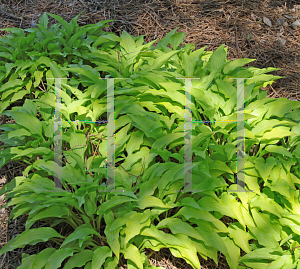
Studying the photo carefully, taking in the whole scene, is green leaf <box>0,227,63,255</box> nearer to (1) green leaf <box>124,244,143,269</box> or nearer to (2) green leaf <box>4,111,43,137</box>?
(1) green leaf <box>124,244,143,269</box>

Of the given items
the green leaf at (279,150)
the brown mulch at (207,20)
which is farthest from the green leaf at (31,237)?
the brown mulch at (207,20)

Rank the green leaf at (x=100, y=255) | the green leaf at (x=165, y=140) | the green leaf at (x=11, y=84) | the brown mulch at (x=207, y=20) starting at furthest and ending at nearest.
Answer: the brown mulch at (x=207, y=20), the green leaf at (x=11, y=84), the green leaf at (x=165, y=140), the green leaf at (x=100, y=255)

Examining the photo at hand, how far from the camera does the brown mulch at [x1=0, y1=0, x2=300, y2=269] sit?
3.31m

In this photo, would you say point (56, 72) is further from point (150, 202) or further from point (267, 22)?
point (267, 22)

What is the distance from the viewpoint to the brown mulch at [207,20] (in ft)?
10.9

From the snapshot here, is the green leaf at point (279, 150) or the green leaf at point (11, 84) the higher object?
the green leaf at point (11, 84)

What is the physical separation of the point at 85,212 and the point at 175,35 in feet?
6.75

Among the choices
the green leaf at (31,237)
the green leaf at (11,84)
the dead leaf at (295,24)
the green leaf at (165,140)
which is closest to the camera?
the green leaf at (31,237)

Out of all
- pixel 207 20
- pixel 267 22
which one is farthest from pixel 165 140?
pixel 267 22

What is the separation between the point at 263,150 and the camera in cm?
218

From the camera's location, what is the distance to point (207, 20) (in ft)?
11.6

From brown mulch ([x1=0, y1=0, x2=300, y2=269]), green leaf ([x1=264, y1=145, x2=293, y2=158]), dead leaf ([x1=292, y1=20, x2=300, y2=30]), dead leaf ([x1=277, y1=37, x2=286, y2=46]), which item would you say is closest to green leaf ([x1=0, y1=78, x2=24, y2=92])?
brown mulch ([x1=0, y1=0, x2=300, y2=269])

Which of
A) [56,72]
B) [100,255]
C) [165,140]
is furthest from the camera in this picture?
[56,72]

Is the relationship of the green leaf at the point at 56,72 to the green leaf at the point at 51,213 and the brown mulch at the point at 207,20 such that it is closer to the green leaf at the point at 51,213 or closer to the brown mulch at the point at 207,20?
the brown mulch at the point at 207,20
